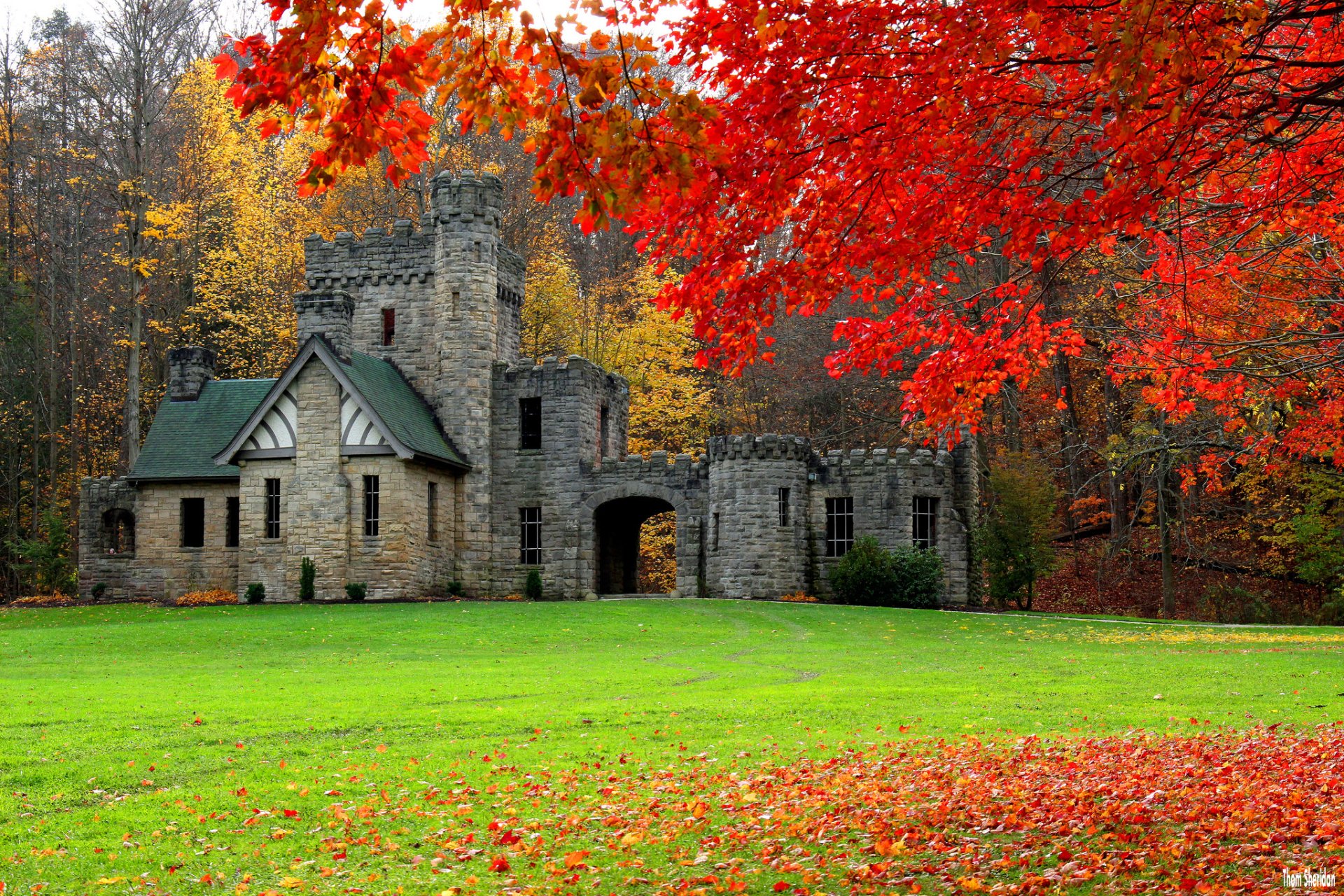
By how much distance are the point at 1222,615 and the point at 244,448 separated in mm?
24356

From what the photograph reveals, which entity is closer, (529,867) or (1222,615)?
(529,867)

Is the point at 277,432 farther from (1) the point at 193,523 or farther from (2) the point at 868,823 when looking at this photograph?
(2) the point at 868,823

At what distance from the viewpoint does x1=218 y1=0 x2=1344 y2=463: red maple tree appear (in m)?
5.60

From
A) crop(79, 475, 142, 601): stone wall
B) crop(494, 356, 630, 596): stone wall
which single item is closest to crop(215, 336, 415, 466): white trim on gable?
crop(494, 356, 630, 596): stone wall

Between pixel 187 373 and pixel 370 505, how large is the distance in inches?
323

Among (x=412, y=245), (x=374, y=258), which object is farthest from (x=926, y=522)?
(x=374, y=258)

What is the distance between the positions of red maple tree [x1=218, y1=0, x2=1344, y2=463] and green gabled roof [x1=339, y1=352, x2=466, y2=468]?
2114cm

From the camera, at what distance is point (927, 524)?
3203 cm

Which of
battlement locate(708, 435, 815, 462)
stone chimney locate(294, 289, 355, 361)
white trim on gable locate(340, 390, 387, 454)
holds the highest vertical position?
stone chimney locate(294, 289, 355, 361)

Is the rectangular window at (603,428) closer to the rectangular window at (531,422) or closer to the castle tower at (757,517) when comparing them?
the rectangular window at (531,422)

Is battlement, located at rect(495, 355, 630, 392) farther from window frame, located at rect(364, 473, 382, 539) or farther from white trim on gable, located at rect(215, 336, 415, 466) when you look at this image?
window frame, located at rect(364, 473, 382, 539)

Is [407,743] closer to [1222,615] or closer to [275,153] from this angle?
[1222,615]

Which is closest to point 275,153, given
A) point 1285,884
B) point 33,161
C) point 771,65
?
point 33,161

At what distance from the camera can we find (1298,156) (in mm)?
8156
